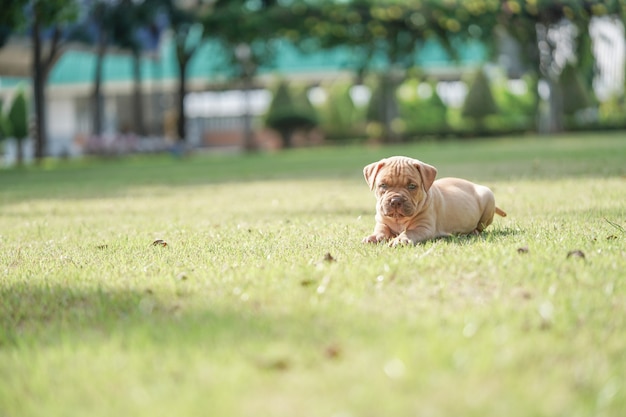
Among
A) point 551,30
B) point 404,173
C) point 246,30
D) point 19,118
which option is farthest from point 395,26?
point 404,173

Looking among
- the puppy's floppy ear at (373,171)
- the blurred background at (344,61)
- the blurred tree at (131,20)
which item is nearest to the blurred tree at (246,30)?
the blurred background at (344,61)

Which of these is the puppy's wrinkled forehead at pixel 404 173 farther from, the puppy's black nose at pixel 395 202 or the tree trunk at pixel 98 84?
the tree trunk at pixel 98 84

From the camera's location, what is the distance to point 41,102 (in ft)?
89.9

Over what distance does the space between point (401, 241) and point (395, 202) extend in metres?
0.25

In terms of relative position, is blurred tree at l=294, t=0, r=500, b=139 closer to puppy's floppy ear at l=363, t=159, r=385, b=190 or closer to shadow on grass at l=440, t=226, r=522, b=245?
shadow on grass at l=440, t=226, r=522, b=245

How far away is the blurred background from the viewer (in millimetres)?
33344

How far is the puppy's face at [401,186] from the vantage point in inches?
199

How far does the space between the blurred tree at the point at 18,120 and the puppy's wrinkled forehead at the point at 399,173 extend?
3088 centimetres

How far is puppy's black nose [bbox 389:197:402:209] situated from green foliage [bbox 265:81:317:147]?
39.9 metres

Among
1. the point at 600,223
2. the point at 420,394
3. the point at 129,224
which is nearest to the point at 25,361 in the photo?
the point at 420,394

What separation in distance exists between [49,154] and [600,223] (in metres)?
33.2

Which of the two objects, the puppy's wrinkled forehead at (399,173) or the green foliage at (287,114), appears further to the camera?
the green foliage at (287,114)

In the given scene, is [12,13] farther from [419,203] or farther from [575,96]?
[575,96]

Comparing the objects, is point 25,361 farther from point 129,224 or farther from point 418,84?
point 418,84
